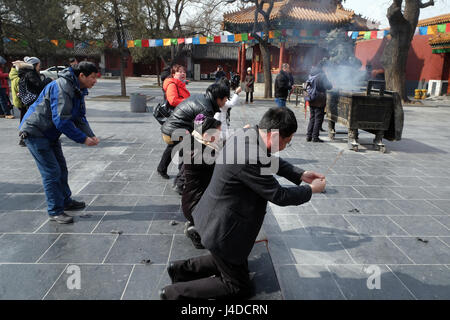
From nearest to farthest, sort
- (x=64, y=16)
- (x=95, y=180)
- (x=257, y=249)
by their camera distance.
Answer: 1. (x=257, y=249)
2. (x=95, y=180)
3. (x=64, y=16)

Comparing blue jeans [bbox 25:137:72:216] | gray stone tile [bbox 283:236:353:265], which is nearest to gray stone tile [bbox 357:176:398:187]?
gray stone tile [bbox 283:236:353:265]

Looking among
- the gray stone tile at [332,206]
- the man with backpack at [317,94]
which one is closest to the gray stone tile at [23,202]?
the gray stone tile at [332,206]

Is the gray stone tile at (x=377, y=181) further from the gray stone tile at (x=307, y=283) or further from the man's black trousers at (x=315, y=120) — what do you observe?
the gray stone tile at (x=307, y=283)

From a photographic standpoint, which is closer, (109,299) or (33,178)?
(109,299)

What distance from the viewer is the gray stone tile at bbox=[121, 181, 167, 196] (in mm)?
4676

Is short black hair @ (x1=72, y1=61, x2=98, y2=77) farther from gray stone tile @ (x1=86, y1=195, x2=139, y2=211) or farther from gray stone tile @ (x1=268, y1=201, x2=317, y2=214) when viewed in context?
gray stone tile @ (x1=268, y1=201, x2=317, y2=214)

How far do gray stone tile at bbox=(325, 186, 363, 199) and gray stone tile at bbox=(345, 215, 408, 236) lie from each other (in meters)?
0.67

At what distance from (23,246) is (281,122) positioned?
9.06ft

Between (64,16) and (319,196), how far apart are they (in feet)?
55.9

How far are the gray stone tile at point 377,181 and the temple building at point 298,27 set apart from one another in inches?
595

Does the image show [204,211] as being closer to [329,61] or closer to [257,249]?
[257,249]

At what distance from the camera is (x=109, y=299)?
8.27 ft

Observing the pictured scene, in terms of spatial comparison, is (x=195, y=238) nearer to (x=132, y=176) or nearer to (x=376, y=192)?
(x=132, y=176)

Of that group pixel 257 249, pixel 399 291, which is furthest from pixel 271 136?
pixel 399 291
